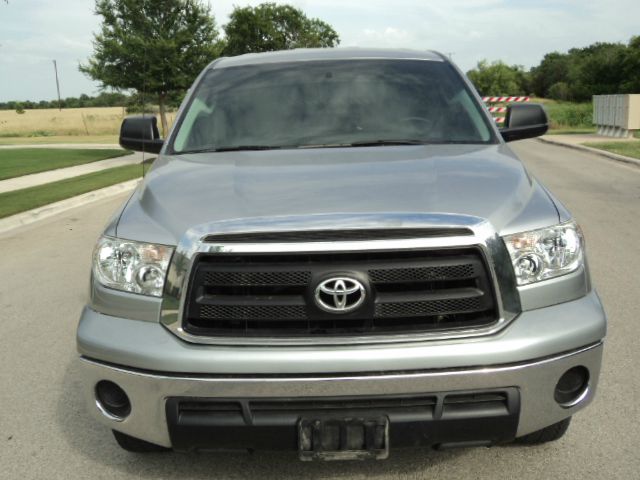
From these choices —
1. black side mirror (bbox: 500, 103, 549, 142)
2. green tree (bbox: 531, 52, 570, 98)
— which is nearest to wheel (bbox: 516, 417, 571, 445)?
black side mirror (bbox: 500, 103, 549, 142)

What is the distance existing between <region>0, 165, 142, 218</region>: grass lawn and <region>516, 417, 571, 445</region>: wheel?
9.48m

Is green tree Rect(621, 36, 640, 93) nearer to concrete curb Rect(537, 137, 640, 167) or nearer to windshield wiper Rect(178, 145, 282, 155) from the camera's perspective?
concrete curb Rect(537, 137, 640, 167)

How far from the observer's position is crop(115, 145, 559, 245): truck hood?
281cm

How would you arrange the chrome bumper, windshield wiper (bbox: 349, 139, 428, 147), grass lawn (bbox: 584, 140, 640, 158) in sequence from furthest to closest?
grass lawn (bbox: 584, 140, 640, 158) < windshield wiper (bbox: 349, 139, 428, 147) < the chrome bumper

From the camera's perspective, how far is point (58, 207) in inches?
487

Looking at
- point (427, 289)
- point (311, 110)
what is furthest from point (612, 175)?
point (427, 289)

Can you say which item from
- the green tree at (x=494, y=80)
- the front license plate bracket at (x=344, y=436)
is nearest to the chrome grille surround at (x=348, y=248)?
the front license plate bracket at (x=344, y=436)

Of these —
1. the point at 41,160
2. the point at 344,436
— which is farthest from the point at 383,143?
the point at 41,160

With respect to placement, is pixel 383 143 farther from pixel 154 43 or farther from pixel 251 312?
pixel 154 43

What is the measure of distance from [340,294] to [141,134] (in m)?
2.46

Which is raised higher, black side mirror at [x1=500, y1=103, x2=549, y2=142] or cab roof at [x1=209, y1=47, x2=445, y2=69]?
cab roof at [x1=209, y1=47, x2=445, y2=69]

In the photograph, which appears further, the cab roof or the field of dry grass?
the field of dry grass

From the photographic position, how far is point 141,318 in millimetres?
2871

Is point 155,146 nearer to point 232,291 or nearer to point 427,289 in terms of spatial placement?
point 232,291
